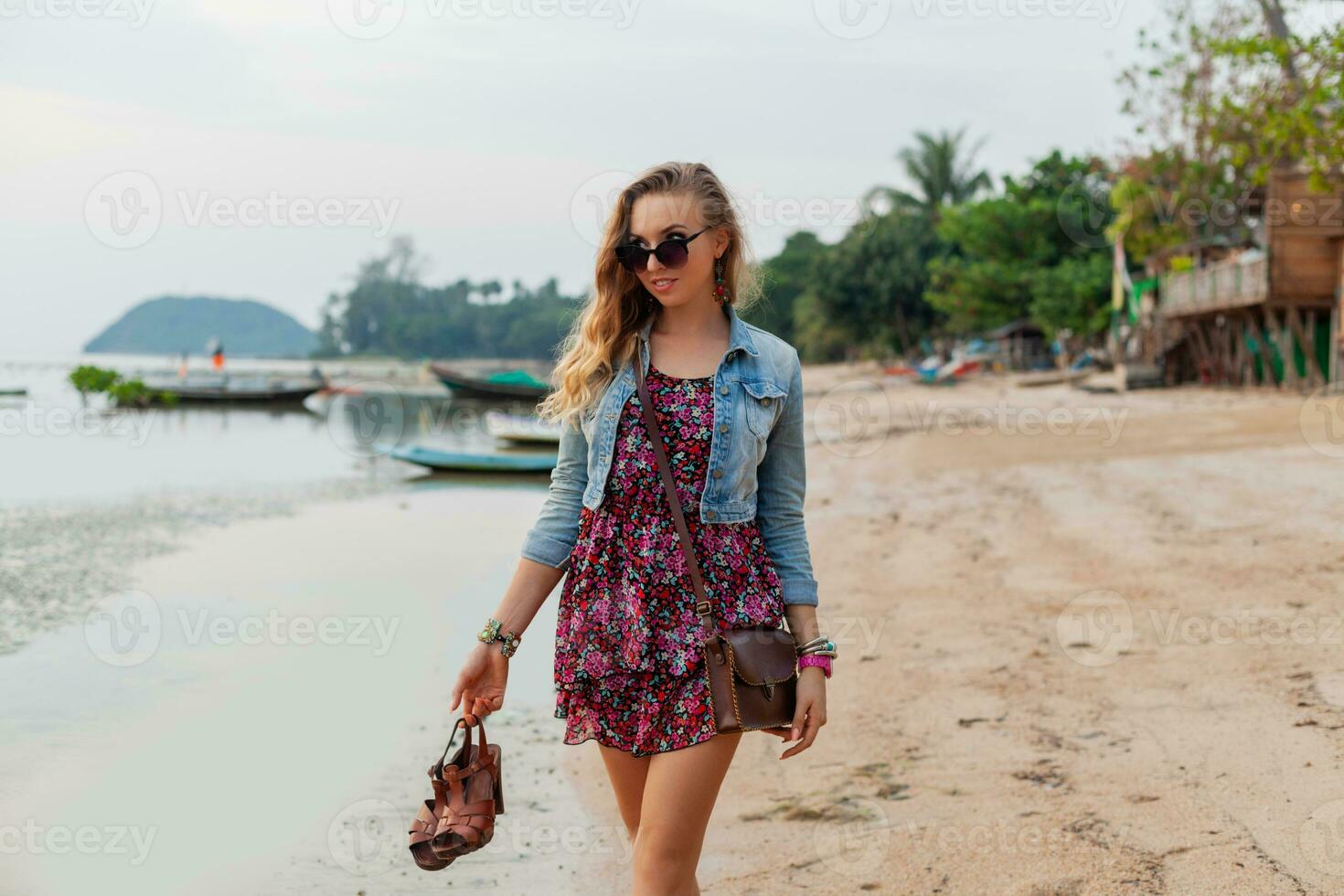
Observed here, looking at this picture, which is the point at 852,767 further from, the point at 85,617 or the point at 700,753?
the point at 85,617

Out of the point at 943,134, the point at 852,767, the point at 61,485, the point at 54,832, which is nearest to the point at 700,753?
the point at 852,767

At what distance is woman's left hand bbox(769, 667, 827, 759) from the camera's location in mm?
2074

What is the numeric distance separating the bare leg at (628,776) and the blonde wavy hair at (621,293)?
0.65 meters

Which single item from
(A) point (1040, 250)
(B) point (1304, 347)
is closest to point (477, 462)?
(B) point (1304, 347)

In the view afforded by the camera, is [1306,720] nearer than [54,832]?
Yes

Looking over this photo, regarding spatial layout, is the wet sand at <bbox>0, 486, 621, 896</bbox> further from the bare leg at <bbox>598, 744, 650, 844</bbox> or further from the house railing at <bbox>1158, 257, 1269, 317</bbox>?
the house railing at <bbox>1158, 257, 1269, 317</bbox>

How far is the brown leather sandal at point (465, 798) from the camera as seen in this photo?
2.07m

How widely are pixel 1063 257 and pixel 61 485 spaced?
90.5 feet

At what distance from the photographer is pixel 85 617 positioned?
8.61 m

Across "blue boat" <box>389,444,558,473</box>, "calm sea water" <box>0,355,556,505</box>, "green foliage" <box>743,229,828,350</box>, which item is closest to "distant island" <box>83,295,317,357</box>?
"green foliage" <box>743,229,828,350</box>

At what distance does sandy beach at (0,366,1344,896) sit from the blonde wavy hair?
1925 millimetres

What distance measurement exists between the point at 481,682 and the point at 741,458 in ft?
2.20

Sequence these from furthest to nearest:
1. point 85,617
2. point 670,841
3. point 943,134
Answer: point 943,134 < point 85,617 < point 670,841

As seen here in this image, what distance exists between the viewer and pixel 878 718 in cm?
499
